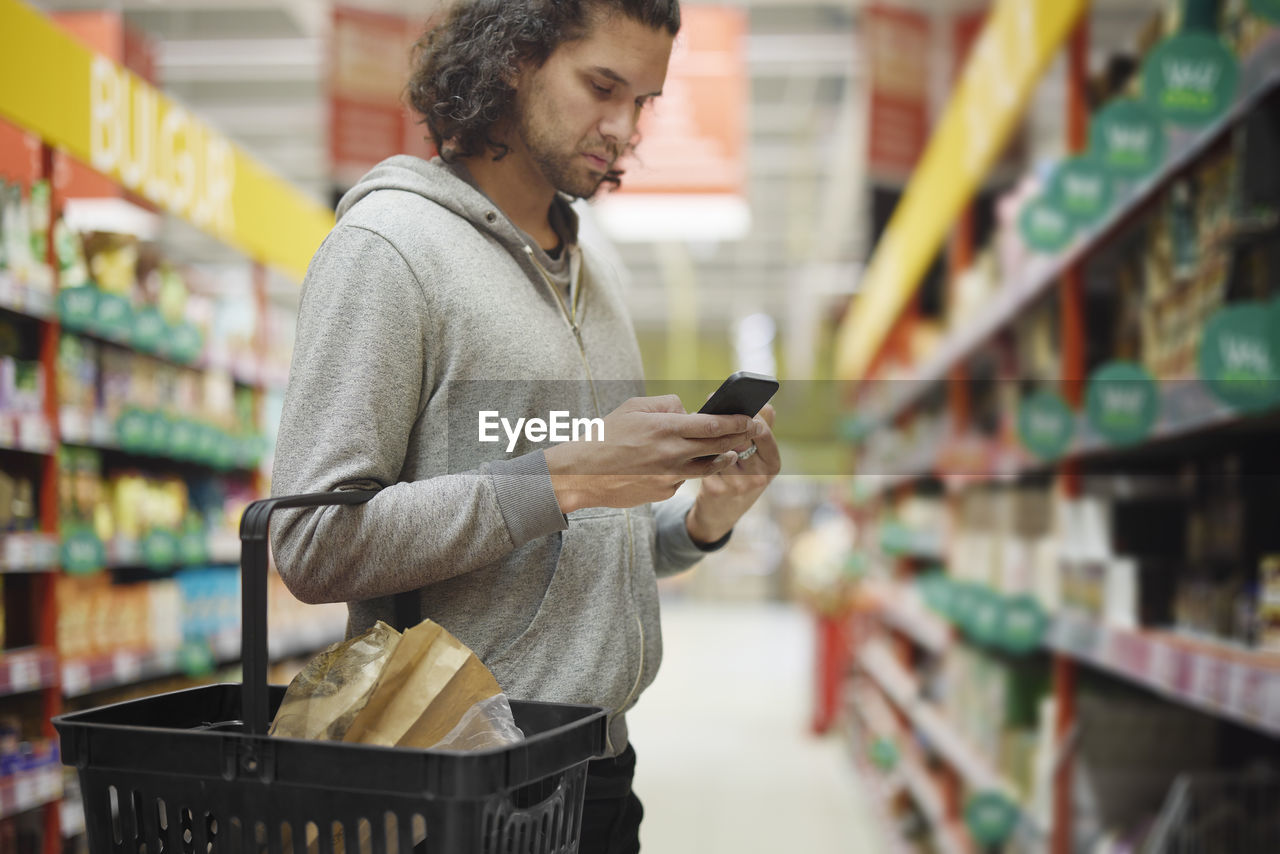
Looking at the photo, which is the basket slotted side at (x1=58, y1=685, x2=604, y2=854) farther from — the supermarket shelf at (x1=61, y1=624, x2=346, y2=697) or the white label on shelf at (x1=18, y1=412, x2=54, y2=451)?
the supermarket shelf at (x1=61, y1=624, x2=346, y2=697)

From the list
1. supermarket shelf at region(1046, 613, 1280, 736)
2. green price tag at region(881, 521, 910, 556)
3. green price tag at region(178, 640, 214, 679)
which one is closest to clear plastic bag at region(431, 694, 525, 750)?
supermarket shelf at region(1046, 613, 1280, 736)

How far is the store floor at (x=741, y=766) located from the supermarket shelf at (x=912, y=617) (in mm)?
1040

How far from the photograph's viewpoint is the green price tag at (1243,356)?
68.4 inches

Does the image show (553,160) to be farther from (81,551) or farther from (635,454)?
(81,551)

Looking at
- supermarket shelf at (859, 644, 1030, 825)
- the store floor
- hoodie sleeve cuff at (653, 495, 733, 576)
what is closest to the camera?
hoodie sleeve cuff at (653, 495, 733, 576)

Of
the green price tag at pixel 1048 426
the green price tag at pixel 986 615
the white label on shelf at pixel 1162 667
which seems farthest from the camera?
the green price tag at pixel 986 615

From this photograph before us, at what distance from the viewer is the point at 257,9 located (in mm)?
8078

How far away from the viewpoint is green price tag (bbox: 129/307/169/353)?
3502mm

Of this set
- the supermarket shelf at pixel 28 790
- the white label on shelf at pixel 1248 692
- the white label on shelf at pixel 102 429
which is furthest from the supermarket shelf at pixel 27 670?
the white label on shelf at pixel 1248 692

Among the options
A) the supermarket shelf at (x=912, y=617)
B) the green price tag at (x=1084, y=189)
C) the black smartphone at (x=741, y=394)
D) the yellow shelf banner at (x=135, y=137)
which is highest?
the yellow shelf banner at (x=135, y=137)

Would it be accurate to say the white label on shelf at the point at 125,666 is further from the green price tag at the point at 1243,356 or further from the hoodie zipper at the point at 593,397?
the green price tag at the point at 1243,356

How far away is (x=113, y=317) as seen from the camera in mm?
3281

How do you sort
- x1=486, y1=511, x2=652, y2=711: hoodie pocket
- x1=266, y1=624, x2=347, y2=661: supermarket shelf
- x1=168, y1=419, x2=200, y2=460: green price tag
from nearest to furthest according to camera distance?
x1=486, y1=511, x2=652, y2=711: hoodie pocket
x1=168, y1=419, x2=200, y2=460: green price tag
x1=266, y1=624, x2=347, y2=661: supermarket shelf

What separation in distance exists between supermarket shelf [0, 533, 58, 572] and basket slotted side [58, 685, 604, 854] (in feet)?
6.09
